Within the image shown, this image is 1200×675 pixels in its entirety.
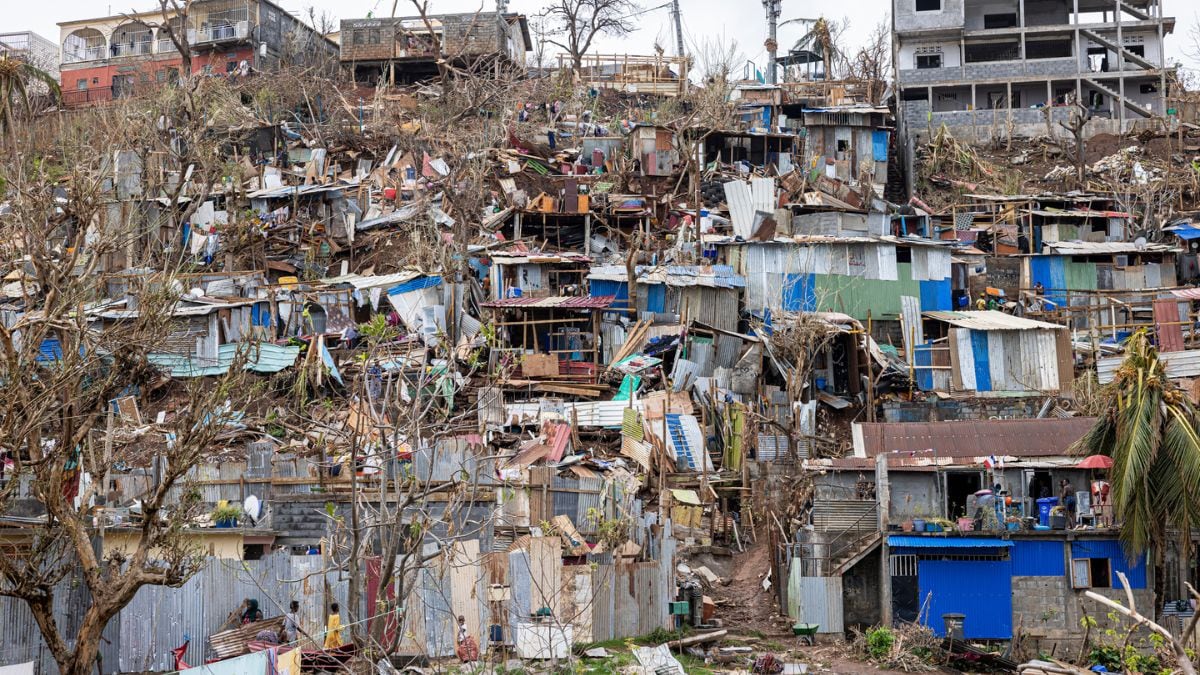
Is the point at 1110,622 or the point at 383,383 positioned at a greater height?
the point at 383,383

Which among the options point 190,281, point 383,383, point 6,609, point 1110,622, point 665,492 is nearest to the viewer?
point 6,609

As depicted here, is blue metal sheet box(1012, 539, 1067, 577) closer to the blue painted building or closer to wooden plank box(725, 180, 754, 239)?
the blue painted building

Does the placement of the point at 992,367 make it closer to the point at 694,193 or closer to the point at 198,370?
the point at 694,193

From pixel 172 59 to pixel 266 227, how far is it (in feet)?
62.7

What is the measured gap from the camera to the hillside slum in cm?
1620

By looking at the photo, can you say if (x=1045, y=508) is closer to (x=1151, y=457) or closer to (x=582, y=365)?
(x=1151, y=457)

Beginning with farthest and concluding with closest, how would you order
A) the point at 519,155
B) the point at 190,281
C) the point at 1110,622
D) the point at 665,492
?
the point at 519,155 → the point at 190,281 → the point at 665,492 → the point at 1110,622

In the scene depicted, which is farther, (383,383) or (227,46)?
(227,46)

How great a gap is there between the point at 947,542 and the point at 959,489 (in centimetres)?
164

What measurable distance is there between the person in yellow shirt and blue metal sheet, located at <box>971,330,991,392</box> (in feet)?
54.1

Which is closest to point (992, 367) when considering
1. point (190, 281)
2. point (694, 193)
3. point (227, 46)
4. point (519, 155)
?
point (694, 193)

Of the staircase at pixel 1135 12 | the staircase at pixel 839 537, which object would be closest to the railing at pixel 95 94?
the staircase at pixel 839 537

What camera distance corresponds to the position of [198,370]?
93.9 ft

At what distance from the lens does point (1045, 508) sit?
21359 mm
